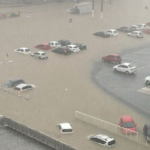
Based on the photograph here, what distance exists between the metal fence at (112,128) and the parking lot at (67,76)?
0.20 m

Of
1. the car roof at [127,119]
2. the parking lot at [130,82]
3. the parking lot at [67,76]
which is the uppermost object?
the car roof at [127,119]

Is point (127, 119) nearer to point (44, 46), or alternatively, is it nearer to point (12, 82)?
point (12, 82)

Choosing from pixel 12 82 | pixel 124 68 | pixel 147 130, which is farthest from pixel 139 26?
pixel 147 130

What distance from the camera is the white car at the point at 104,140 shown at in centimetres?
1194

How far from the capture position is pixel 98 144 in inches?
474

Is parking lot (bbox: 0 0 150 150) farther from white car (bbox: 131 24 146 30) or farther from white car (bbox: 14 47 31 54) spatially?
white car (bbox: 131 24 146 30)

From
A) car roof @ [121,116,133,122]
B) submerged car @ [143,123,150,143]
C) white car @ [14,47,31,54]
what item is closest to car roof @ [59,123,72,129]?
car roof @ [121,116,133,122]

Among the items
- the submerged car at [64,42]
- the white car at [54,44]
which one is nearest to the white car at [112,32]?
the submerged car at [64,42]

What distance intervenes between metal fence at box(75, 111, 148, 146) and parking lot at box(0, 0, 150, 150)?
Result: 0.67 ft

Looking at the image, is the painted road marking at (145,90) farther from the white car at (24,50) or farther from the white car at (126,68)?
the white car at (24,50)

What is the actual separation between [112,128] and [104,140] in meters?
1.07

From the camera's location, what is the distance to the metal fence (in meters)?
12.5

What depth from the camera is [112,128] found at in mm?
12961

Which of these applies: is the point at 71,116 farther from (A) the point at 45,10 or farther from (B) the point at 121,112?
(A) the point at 45,10
